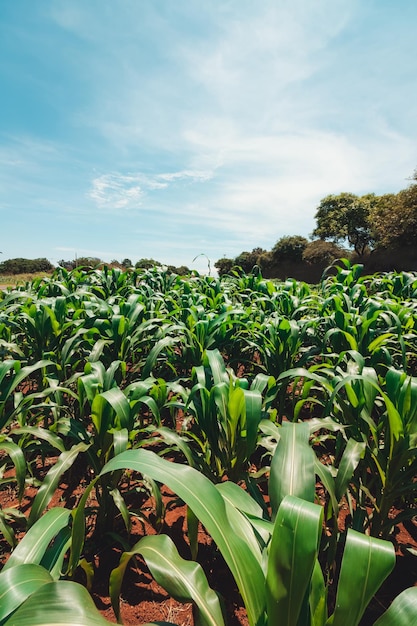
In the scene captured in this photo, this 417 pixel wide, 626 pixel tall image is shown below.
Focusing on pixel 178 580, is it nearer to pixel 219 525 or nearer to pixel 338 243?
pixel 219 525

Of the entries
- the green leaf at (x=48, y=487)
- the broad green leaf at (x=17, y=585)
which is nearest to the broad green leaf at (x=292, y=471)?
the broad green leaf at (x=17, y=585)

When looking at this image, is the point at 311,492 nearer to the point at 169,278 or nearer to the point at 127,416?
the point at 127,416

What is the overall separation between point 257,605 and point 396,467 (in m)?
0.84

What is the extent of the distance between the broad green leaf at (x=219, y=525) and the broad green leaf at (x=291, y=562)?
0.14 ft

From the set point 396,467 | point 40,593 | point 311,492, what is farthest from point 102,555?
point 396,467

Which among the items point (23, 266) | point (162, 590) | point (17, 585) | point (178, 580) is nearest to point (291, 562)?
point (178, 580)

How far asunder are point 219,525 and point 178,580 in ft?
0.58

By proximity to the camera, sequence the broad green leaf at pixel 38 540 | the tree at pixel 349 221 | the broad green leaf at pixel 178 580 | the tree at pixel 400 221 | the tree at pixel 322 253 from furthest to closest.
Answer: the tree at pixel 349 221
the tree at pixel 322 253
the tree at pixel 400 221
the broad green leaf at pixel 38 540
the broad green leaf at pixel 178 580

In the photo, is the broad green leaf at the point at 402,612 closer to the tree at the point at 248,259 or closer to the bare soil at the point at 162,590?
the bare soil at the point at 162,590

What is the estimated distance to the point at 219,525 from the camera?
0.70 meters

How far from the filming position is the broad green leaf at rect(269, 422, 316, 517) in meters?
0.88

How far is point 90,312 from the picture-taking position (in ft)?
8.82

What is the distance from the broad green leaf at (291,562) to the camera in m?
0.63


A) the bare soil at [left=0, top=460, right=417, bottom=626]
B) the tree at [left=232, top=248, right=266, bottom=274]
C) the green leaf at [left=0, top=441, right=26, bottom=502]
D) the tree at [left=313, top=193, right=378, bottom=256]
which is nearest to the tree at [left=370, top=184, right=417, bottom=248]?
the tree at [left=313, top=193, right=378, bottom=256]
